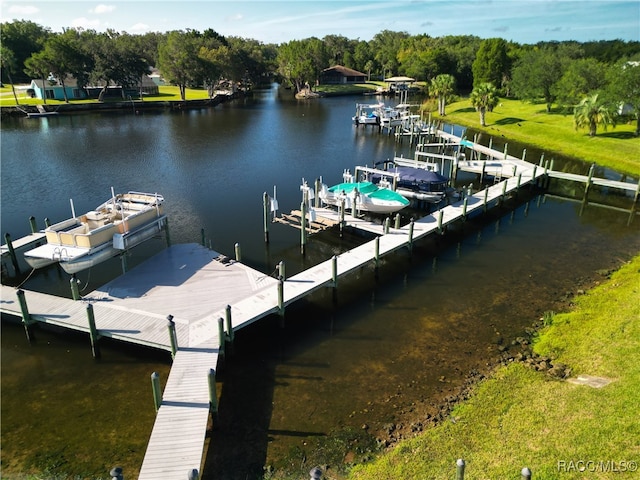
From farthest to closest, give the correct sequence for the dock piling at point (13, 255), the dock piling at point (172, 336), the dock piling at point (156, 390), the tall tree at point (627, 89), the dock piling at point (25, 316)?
1. the tall tree at point (627, 89)
2. the dock piling at point (13, 255)
3. the dock piling at point (25, 316)
4. the dock piling at point (172, 336)
5. the dock piling at point (156, 390)

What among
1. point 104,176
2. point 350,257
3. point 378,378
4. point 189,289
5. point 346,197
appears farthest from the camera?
point 104,176

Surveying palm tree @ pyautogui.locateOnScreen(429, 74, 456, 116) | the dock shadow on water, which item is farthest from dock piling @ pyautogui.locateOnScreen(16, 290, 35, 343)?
palm tree @ pyautogui.locateOnScreen(429, 74, 456, 116)

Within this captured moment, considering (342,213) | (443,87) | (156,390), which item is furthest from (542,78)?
(156,390)

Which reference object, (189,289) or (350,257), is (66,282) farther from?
(350,257)

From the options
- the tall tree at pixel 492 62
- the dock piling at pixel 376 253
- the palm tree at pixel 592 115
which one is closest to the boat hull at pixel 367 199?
the dock piling at pixel 376 253

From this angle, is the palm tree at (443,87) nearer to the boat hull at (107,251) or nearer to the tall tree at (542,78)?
the tall tree at (542,78)

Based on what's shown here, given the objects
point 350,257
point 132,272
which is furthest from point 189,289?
point 350,257

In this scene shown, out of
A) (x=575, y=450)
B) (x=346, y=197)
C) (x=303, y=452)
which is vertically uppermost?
(x=346, y=197)

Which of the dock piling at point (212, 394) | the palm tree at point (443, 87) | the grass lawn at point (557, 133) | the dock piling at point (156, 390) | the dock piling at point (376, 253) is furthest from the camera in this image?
the palm tree at point (443, 87)
